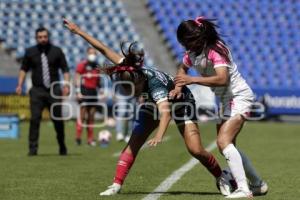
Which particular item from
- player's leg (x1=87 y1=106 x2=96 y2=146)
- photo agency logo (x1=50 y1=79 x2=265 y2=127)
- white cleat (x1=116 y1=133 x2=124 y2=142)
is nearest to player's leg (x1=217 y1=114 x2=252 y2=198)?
photo agency logo (x1=50 y1=79 x2=265 y2=127)

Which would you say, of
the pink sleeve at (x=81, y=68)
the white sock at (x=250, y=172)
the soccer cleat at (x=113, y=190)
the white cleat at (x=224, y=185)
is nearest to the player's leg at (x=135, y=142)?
the soccer cleat at (x=113, y=190)

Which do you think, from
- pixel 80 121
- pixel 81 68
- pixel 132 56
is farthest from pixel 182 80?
pixel 81 68

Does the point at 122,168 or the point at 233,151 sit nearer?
the point at 233,151

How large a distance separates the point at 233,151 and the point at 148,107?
1.01 m

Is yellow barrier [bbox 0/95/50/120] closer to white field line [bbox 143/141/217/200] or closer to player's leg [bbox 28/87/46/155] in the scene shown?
player's leg [bbox 28/87/46/155]

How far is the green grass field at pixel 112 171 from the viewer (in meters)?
8.03

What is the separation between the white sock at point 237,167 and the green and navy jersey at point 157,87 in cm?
71

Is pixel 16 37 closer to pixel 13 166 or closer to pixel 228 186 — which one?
pixel 13 166

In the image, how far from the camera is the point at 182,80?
24.2ft

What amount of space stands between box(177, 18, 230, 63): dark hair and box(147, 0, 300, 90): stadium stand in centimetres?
2245

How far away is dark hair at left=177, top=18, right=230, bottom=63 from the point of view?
7.37 meters

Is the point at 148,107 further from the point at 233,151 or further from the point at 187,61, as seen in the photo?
the point at 233,151

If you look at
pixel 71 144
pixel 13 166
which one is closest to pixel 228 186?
pixel 13 166

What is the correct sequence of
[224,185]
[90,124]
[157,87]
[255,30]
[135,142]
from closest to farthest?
1. [157,87]
2. [224,185]
3. [135,142]
4. [90,124]
5. [255,30]
